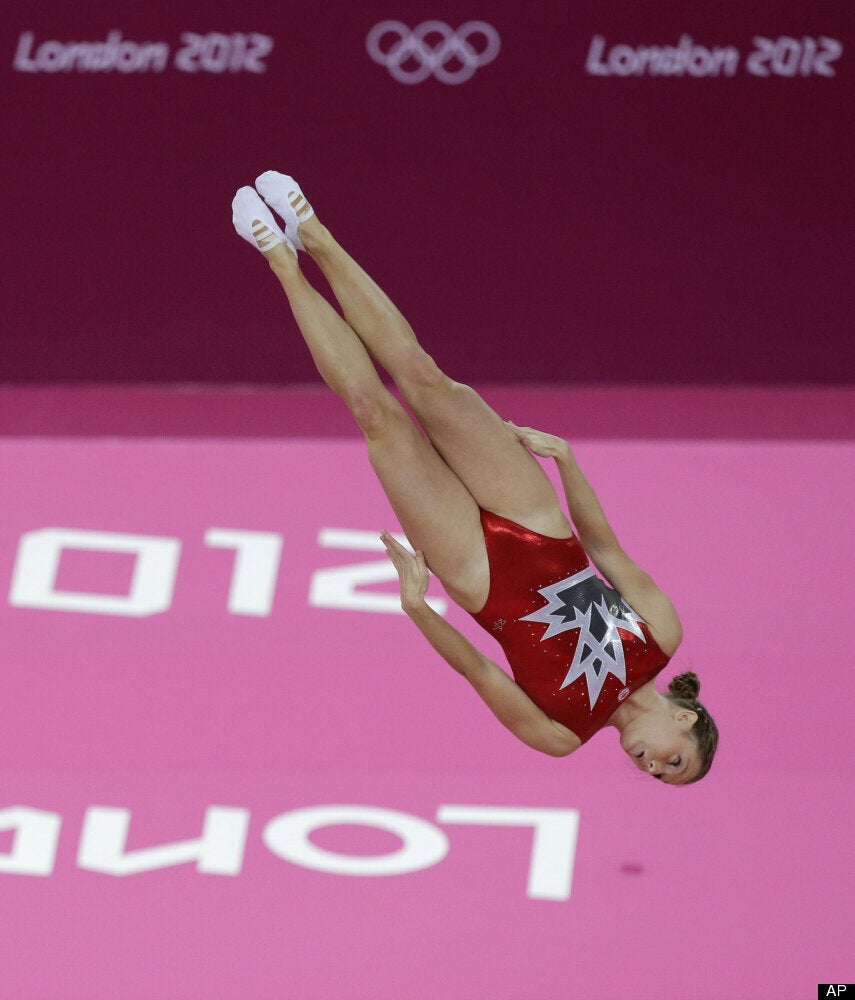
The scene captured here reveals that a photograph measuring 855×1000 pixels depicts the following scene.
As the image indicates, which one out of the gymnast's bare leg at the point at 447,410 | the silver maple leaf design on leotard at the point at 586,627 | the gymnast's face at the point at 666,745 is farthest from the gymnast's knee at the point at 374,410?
the gymnast's face at the point at 666,745

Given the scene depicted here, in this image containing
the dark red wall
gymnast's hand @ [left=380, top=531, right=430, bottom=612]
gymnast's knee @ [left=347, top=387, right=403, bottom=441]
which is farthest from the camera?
the dark red wall

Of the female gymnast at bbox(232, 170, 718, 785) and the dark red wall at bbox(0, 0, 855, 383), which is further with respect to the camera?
the dark red wall at bbox(0, 0, 855, 383)

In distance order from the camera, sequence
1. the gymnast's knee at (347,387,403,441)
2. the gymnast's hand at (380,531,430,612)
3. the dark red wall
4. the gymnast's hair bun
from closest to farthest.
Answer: the gymnast's hand at (380,531,430,612) < the gymnast's knee at (347,387,403,441) < the gymnast's hair bun < the dark red wall

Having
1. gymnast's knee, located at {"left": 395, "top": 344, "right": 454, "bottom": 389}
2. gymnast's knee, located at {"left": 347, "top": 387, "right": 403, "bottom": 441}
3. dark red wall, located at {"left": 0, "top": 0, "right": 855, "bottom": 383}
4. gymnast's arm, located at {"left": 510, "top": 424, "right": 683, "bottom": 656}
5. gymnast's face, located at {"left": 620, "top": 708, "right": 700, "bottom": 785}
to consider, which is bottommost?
gymnast's face, located at {"left": 620, "top": 708, "right": 700, "bottom": 785}

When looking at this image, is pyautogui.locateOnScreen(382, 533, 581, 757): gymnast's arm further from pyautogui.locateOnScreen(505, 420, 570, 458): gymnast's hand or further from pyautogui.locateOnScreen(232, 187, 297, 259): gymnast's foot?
pyautogui.locateOnScreen(232, 187, 297, 259): gymnast's foot

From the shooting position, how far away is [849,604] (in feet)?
21.8

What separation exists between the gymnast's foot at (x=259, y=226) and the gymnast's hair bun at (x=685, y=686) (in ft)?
6.02

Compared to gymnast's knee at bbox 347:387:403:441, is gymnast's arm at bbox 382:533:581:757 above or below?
below

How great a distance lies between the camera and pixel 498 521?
4.65m

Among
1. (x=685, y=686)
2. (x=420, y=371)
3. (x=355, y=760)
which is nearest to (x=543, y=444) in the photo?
(x=420, y=371)

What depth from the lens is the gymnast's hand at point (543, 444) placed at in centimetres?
453

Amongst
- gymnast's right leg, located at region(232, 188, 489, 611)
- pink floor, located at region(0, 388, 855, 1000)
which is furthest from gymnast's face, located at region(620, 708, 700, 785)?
pink floor, located at region(0, 388, 855, 1000)

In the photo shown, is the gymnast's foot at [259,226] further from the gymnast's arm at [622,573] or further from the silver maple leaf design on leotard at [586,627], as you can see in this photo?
the silver maple leaf design on leotard at [586,627]

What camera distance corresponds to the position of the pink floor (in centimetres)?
525
